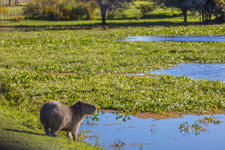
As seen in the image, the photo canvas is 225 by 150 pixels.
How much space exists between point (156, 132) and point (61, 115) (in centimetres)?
460

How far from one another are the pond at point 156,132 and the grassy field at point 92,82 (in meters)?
0.92

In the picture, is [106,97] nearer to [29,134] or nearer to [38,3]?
[29,134]

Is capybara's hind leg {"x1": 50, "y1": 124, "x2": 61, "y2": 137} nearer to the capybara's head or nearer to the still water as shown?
the capybara's head

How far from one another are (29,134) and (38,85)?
9.06m

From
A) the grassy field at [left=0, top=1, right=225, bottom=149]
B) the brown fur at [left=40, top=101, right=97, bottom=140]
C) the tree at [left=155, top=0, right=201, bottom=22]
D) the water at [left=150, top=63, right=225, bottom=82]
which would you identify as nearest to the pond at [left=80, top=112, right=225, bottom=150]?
the grassy field at [left=0, top=1, right=225, bottom=149]

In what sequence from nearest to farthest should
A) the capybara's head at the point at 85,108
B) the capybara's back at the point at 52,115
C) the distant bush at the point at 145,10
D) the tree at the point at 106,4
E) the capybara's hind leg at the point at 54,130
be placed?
the capybara's back at the point at 52,115
the capybara's hind leg at the point at 54,130
the capybara's head at the point at 85,108
the tree at the point at 106,4
the distant bush at the point at 145,10

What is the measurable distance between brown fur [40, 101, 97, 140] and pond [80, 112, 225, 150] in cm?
161

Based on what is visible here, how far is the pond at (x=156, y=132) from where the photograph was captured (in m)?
11.6

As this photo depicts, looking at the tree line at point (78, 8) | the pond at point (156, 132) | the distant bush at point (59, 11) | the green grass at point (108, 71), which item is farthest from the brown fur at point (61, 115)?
the distant bush at point (59, 11)

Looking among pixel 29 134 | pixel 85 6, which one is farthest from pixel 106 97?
pixel 85 6

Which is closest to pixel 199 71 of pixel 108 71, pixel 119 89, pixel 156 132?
pixel 108 71

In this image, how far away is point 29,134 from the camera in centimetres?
903

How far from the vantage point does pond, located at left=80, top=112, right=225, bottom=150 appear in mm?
11586

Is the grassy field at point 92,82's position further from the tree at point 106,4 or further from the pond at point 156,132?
the tree at point 106,4
